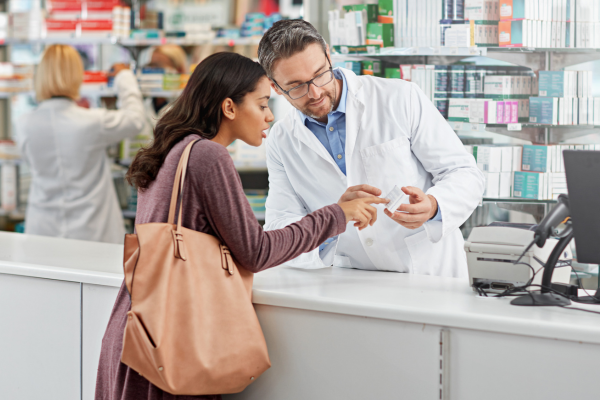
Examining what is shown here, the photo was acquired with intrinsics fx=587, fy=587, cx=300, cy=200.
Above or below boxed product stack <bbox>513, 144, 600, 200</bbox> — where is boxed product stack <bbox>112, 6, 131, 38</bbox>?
above

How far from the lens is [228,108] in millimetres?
1600

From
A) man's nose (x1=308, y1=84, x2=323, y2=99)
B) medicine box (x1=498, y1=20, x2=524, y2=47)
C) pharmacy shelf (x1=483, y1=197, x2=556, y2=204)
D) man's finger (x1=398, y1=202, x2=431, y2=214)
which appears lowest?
pharmacy shelf (x1=483, y1=197, x2=556, y2=204)

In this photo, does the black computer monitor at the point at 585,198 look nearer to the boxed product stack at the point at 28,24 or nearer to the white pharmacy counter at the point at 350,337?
the white pharmacy counter at the point at 350,337

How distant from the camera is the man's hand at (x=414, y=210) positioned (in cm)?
174

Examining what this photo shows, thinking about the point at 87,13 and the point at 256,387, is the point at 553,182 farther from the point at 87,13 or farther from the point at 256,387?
the point at 87,13

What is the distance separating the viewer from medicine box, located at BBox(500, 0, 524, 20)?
124 inches

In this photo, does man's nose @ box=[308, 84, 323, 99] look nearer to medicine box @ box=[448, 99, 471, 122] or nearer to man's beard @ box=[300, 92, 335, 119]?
man's beard @ box=[300, 92, 335, 119]

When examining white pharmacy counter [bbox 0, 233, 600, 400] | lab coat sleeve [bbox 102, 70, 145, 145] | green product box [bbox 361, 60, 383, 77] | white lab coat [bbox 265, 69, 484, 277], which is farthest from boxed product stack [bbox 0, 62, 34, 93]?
white lab coat [bbox 265, 69, 484, 277]

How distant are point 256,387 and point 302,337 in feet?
0.69

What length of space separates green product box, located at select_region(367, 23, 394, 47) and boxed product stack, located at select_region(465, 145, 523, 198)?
755 millimetres

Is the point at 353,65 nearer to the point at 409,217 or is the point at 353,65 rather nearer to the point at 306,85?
the point at 306,85

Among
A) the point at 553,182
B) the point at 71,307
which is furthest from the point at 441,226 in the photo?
the point at 553,182

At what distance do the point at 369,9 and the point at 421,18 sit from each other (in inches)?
11.5

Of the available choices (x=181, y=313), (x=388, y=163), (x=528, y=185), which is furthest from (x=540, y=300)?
(x=528, y=185)
